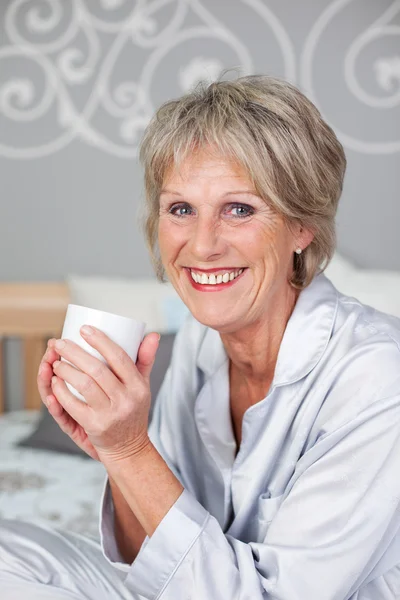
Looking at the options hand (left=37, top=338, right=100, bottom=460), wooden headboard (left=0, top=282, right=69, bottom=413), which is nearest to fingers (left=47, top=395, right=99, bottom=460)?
hand (left=37, top=338, right=100, bottom=460)

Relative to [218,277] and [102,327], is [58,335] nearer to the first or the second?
[218,277]

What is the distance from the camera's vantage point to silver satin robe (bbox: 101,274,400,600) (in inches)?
38.6

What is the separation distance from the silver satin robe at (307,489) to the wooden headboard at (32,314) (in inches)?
49.5

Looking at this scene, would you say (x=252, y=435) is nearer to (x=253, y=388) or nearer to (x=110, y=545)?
(x=253, y=388)

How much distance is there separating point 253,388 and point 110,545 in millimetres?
350

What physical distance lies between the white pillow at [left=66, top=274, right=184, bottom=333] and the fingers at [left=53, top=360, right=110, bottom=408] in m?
1.26

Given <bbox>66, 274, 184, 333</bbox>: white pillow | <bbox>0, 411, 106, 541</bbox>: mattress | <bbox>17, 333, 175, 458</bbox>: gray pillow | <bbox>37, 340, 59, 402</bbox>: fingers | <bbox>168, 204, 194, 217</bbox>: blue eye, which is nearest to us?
<bbox>37, 340, 59, 402</bbox>: fingers

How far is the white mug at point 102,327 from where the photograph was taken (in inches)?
38.0

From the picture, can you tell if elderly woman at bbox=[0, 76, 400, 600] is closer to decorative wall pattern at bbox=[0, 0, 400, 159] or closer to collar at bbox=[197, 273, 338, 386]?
collar at bbox=[197, 273, 338, 386]

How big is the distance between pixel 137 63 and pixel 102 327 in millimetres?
1621

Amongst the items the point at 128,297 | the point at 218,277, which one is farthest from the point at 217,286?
the point at 128,297

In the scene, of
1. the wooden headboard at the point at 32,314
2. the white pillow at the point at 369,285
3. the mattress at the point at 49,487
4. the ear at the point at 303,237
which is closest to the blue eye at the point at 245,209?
the ear at the point at 303,237

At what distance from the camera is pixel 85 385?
0.94m

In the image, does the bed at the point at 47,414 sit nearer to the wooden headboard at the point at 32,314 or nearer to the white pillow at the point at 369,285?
the wooden headboard at the point at 32,314
